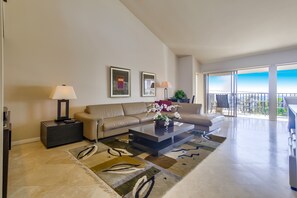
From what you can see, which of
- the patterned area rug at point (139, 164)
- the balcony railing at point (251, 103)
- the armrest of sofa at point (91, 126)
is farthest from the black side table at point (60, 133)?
the balcony railing at point (251, 103)

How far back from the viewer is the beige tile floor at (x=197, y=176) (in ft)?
5.08

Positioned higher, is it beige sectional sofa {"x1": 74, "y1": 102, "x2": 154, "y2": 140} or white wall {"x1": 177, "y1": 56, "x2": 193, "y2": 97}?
white wall {"x1": 177, "y1": 56, "x2": 193, "y2": 97}

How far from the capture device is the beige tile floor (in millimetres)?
1550

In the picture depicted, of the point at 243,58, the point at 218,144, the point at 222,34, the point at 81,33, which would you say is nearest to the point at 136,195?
the point at 218,144

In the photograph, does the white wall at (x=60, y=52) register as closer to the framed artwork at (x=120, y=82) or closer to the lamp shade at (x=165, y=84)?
the framed artwork at (x=120, y=82)

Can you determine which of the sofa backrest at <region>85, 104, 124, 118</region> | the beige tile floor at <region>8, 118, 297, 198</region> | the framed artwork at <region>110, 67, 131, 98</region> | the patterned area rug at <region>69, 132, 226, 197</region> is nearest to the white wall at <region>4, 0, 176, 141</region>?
the framed artwork at <region>110, 67, 131, 98</region>

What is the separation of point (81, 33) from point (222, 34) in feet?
13.2

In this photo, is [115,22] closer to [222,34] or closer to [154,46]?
[154,46]

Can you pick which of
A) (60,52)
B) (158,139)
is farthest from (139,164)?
(60,52)

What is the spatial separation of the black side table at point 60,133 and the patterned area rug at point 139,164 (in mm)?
431

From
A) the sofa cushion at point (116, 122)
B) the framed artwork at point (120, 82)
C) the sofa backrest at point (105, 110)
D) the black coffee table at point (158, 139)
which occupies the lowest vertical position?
the black coffee table at point (158, 139)

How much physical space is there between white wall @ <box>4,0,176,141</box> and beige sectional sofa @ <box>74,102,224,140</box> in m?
0.43

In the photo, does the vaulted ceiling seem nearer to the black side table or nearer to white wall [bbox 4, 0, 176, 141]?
white wall [bbox 4, 0, 176, 141]

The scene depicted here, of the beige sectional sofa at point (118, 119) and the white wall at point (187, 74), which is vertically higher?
the white wall at point (187, 74)
